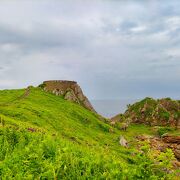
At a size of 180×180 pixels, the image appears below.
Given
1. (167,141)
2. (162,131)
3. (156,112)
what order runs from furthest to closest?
(156,112), (162,131), (167,141)

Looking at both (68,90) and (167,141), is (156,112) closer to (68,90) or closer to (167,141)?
(68,90)

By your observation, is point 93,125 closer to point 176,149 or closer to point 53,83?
point 176,149

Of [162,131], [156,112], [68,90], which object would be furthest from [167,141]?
[68,90]

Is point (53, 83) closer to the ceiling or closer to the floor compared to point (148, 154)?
closer to the ceiling

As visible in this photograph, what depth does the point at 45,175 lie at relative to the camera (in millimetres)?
10734

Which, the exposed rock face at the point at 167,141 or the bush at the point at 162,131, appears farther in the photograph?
the bush at the point at 162,131

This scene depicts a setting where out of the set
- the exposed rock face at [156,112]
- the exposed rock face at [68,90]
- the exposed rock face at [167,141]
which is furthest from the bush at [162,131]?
the exposed rock face at [68,90]

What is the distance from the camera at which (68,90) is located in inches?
2830

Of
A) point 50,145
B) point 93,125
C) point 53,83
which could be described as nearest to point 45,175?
point 50,145

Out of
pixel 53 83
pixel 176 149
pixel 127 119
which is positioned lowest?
pixel 176 149

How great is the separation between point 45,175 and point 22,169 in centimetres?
157

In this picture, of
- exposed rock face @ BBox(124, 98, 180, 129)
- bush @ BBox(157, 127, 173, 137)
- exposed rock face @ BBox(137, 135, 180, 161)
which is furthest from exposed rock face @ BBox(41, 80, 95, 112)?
exposed rock face @ BBox(137, 135, 180, 161)

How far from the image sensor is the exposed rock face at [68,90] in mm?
70750

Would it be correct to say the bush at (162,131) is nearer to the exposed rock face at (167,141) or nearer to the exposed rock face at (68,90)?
the exposed rock face at (167,141)
